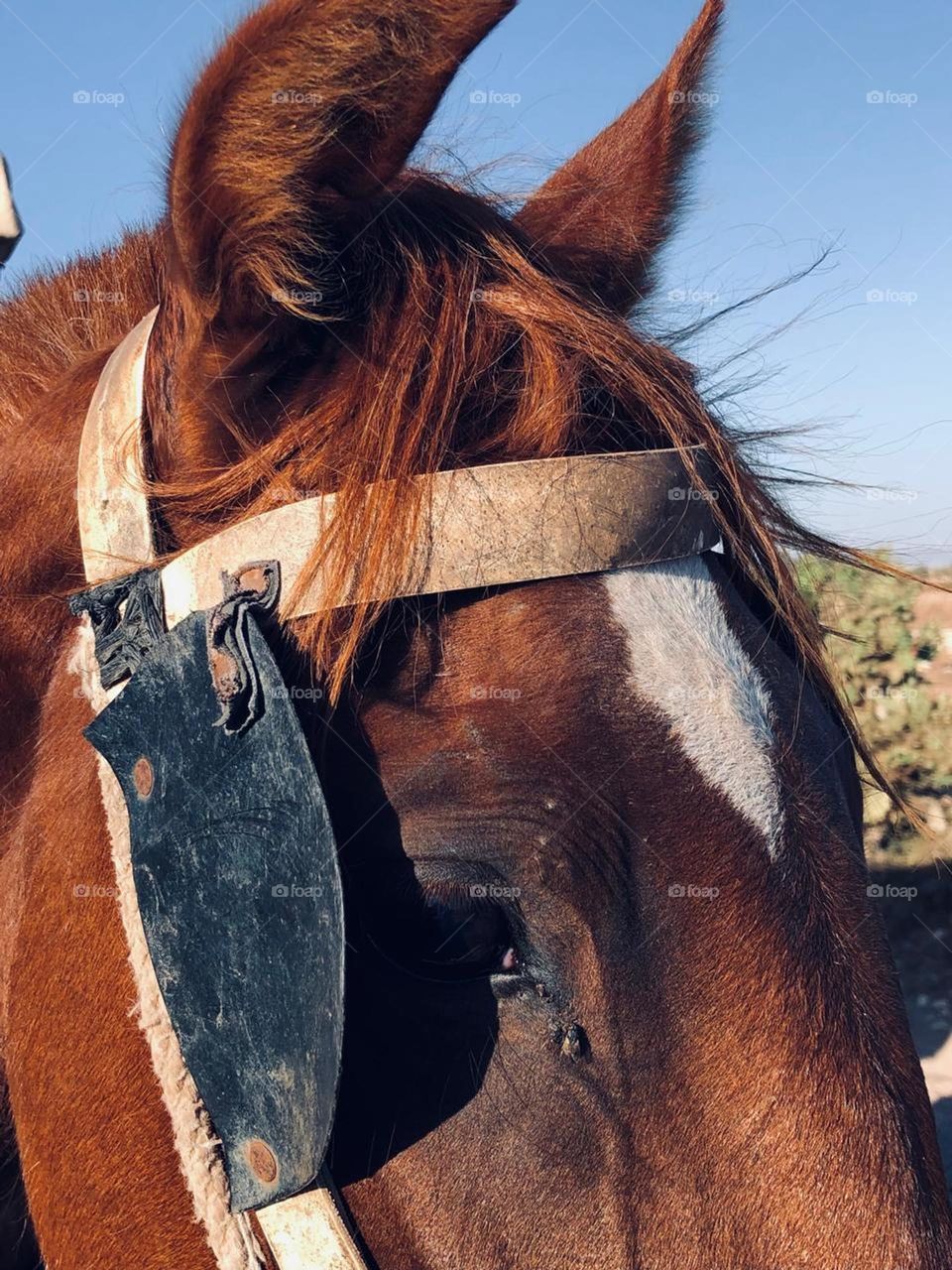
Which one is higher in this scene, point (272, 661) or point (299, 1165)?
point (272, 661)

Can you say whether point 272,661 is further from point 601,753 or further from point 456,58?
point 456,58

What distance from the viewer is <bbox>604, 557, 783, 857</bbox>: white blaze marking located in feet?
4.32

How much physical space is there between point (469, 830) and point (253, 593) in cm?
37

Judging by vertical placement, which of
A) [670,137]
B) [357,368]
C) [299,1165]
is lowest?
[299,1165]

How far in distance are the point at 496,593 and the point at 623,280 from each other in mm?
848

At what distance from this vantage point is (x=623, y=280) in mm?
1951

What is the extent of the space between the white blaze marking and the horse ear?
677 mm

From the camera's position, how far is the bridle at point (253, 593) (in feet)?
4.14

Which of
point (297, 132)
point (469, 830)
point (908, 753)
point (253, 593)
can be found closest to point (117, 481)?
point (253, 593)

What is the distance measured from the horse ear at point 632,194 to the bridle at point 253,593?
1.90 feet

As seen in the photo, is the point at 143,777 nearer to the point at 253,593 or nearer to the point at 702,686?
the point at 253,593

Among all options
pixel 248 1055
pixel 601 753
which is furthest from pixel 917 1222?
pixel 248 1055

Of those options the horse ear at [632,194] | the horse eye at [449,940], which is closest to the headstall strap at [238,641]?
the horse eye at [449,940]

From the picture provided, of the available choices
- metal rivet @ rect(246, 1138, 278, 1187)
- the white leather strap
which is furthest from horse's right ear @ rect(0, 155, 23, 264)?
metal rivet @ rect(246, 1138, 278, 1187)
